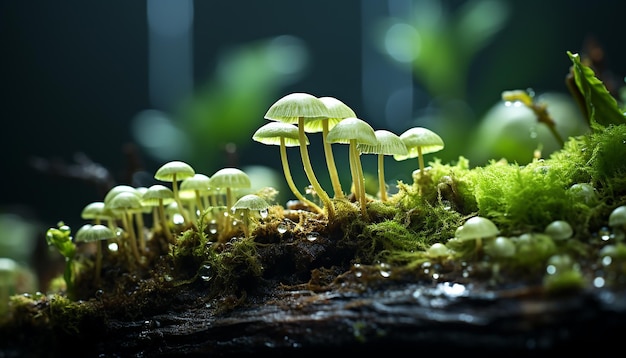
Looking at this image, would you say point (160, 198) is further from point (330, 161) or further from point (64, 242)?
point (330, 161)

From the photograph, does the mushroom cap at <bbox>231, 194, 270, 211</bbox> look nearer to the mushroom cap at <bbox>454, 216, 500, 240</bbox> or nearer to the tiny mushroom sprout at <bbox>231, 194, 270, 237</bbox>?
the tiny mushroom sprout at <bbox>231, 194, 270, 237</bbox>

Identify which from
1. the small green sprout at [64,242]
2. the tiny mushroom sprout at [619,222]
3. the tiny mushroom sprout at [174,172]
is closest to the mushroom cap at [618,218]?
the tiny mushroom sprout at [619,222]

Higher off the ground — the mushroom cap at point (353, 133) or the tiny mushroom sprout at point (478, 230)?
the mushroom cap at point (353, 133)

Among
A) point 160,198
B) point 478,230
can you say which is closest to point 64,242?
point 160,198

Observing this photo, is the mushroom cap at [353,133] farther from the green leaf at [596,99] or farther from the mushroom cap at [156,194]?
the green leaf at [596,99]

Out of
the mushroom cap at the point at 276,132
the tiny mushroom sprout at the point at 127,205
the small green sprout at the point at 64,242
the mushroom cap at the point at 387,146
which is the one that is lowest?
the small green sprout at the point at 64,242

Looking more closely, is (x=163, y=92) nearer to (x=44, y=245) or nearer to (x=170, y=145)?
(x=170, y=145)

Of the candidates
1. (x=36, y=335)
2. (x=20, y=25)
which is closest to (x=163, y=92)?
(x=20, y=25)
